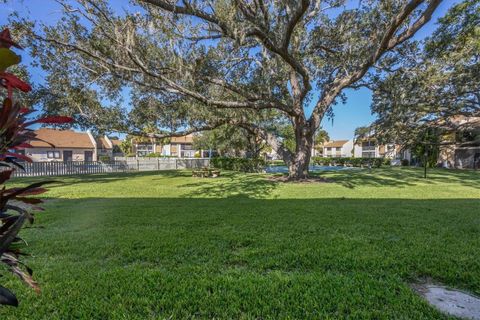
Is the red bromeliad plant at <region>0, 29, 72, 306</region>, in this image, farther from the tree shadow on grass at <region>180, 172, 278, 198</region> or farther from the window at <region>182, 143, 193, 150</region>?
the window at <region>182, 143, 193, 150</region>

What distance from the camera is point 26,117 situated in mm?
1155

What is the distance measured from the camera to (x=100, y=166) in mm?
19844

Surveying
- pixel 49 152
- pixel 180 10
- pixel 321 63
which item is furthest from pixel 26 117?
pixel 49 152

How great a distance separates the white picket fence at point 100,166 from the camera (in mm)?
15594

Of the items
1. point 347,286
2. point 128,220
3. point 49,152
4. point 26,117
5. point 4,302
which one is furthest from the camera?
point 49,152

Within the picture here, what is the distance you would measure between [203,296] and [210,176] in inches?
548

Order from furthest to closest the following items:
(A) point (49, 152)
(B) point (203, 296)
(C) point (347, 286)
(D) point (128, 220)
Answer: (A) point (49, 152) < (D) point (128, 220) < (C) point (347, 286) < (B) point (203, 296)

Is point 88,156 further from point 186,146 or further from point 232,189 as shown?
point 232,189

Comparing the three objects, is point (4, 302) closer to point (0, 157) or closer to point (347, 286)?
point (0, 157)

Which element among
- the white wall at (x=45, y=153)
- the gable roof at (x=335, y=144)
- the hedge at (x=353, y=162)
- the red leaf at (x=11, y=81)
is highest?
the gable roof at (x=335, y=144)

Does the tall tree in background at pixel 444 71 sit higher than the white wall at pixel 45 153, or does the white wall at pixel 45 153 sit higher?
the tall tree in background at pixel 444 71

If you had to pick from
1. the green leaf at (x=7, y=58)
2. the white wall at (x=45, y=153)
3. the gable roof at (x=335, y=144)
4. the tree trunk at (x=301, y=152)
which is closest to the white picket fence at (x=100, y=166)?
the tree trunk at (x=301, y=152)

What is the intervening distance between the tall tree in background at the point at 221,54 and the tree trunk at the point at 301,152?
5cm

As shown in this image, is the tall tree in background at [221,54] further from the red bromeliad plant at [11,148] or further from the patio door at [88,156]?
the patio door at [88,156]
